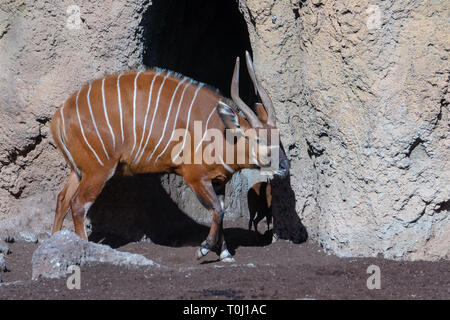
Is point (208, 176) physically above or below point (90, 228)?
above

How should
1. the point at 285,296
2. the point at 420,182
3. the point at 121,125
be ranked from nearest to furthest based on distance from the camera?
1. the point at 285,296
2. the point at 420,182
3. the point at 121,125

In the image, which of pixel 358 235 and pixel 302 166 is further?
pixel 302 166

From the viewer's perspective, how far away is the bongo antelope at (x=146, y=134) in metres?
5.16

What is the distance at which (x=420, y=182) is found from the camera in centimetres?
487

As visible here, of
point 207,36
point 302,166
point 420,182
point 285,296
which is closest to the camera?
point 285,296

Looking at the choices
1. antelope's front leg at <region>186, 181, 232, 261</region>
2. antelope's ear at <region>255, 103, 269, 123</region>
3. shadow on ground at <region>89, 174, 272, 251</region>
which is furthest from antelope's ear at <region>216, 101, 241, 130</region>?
shadow on ground at <region>89, 174, 272, 251</region>

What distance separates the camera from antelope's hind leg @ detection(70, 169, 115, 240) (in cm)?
514

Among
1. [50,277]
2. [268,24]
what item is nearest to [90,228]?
[50,277]

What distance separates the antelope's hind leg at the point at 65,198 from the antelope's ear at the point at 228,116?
3.72ft

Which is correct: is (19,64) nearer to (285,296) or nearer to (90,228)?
(90,228)

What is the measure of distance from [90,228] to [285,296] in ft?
7.61

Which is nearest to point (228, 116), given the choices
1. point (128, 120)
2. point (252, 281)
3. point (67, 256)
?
point (128, 120)

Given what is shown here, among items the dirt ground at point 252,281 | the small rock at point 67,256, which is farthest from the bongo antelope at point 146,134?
the small rock at point 67,256

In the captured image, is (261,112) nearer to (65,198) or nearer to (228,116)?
(228,116)
